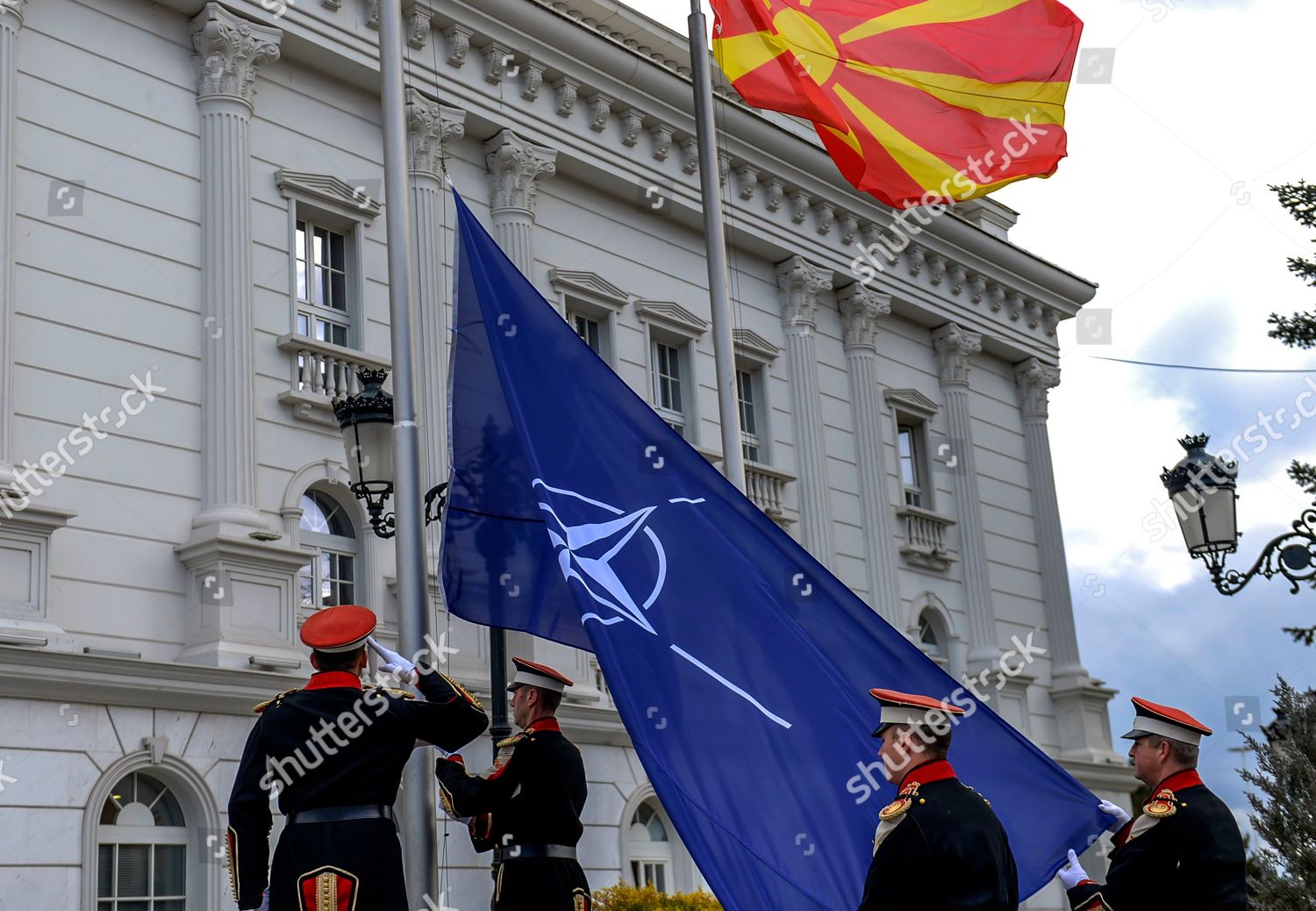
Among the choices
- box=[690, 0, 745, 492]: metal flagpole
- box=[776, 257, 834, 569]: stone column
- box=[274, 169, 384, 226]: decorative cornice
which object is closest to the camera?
box=[690, 0, 745, 492]: metal flagpole

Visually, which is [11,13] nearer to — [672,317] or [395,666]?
[672,317]

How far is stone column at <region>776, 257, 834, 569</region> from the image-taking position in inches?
832

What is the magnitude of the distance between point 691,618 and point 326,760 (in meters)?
1.77

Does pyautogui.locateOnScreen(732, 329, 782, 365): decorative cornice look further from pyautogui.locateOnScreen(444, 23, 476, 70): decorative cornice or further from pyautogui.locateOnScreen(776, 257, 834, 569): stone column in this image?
pyautogui.locateOnScreen(444, 23, 476, 70): decorative cornice

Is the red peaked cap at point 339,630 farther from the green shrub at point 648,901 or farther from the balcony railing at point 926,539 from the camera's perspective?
the balcony railing at point 926,539

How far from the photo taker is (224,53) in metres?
15.4

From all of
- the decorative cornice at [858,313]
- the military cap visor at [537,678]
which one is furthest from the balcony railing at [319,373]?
the decorative cornice at [858,313]

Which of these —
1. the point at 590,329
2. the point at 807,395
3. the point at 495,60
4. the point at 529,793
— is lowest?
the point at 529,793

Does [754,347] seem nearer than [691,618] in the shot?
No

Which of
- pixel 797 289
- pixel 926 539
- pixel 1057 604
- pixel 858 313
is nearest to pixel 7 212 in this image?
pixel 797 289

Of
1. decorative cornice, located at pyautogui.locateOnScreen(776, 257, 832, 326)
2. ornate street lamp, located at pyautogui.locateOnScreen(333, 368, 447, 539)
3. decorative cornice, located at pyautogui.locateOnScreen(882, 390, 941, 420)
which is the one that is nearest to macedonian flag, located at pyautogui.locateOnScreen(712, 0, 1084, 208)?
ornate street lamp, located at pyautogui.locateOnScreen(333, 368, 447, 539)

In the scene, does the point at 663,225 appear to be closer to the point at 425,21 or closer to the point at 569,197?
the point at 569,197

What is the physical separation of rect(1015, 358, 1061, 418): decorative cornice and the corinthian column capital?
17.3m

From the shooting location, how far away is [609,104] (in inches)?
763
